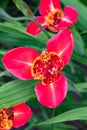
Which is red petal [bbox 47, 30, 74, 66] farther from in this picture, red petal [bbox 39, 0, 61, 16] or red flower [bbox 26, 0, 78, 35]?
red petal [bbox 39, 0, 61, 16]

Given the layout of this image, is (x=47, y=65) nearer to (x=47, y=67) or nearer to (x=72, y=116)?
(x=47, y=67)

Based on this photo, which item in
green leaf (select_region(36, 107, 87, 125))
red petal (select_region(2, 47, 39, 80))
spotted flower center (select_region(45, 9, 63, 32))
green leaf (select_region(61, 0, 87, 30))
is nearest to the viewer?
red petal (select_region(2, 47, 39, 80))

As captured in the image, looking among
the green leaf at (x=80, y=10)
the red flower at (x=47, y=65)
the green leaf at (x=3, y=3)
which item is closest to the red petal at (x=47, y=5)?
the green leaf at (x=80, y=10)

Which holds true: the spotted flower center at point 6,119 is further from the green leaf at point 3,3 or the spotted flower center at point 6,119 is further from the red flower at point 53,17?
the green leaf at point 3,3

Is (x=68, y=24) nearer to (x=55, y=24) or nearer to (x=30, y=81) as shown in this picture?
(x=55, y=24)

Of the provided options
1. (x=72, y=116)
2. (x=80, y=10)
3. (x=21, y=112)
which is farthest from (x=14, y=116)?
(x=80, y=10)

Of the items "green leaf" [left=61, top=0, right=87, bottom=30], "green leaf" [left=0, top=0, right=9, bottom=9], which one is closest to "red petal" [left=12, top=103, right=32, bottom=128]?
"green leaf" [left=61, top=0, right=87, bottom=30]
